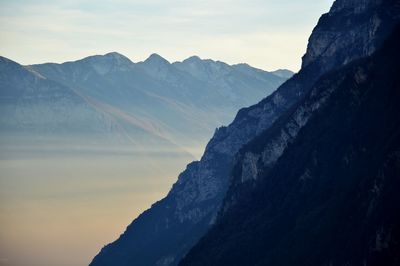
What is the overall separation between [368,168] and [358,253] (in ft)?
96.7

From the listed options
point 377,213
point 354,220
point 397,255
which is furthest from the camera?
point 354,220

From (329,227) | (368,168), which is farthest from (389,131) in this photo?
(329,227)

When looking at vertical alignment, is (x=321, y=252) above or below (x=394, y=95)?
below

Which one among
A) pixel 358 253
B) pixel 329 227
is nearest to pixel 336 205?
pixel 329 227

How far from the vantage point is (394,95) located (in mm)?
199375

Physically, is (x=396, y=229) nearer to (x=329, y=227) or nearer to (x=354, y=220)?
(x=354, y=220)

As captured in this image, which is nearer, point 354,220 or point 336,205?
point 354,220

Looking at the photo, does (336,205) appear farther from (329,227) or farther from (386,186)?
(386,186)

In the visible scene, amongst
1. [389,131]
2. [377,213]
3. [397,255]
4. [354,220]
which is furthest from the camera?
[389,131]

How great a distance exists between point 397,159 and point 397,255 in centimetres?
2073

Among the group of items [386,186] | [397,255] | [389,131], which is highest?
[389,131]

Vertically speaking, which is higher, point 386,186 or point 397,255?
point 386,186

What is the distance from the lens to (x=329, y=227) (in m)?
195

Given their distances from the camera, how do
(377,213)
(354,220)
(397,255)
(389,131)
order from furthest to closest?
(389,131) → (354,220) → (377,213) → (397,255)
